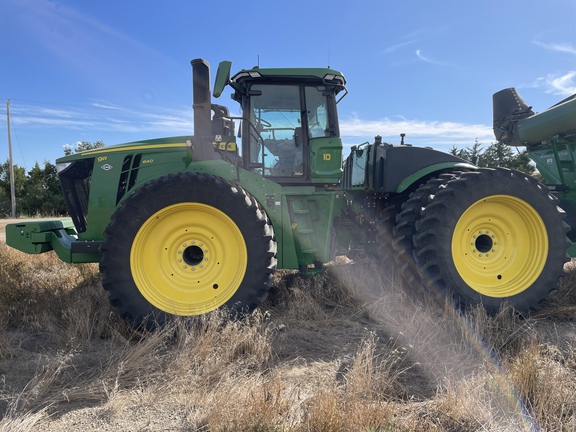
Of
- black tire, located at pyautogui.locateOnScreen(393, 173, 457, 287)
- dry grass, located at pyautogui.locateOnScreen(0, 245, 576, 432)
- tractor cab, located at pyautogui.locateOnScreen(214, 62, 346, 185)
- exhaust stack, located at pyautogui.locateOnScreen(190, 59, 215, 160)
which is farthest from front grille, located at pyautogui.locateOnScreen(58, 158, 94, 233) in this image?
black tire, located at pyautogui.locateOnScreen(393, 173, 457, 287)

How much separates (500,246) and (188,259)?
349 cm

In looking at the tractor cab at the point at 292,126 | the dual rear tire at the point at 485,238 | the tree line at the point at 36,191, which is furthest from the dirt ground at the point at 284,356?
the tree line at the point at 36,191

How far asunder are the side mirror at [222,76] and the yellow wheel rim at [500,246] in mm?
2926

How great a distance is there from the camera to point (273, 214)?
412cm

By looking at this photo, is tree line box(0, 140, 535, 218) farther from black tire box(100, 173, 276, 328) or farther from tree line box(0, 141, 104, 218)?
black tire box(100, 173, 276, 328)

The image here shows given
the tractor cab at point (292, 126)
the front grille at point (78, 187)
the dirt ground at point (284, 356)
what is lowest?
the dirt ground at point (284, 356)

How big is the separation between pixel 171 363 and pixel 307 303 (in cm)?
168

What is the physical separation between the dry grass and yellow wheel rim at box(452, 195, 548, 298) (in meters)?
0.43

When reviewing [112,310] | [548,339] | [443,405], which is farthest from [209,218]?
[548,339]

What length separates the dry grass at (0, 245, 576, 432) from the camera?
85.1 inches

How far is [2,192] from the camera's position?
29438mm

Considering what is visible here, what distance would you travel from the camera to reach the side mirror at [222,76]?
391 cm

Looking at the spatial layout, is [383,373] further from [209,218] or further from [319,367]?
[209,218]

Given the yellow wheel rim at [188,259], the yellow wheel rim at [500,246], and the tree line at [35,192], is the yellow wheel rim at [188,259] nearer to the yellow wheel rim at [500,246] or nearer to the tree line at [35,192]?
the yellow wheel rim at [500,246]
